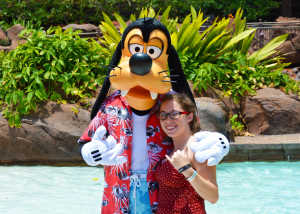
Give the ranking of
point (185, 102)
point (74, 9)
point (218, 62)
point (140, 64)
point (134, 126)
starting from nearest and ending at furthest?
point (140, 64) → point (185, 102) → point (134, 126) → point (218, 62) → point (74, 9)

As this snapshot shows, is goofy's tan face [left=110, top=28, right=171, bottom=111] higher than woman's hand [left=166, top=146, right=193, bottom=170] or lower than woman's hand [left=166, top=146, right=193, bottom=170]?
higher

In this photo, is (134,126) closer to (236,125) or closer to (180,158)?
(180,158)

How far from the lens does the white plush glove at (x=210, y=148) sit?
7.68 feet

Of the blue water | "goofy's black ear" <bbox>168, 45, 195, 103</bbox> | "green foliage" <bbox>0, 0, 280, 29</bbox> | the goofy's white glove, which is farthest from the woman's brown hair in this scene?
"green foliage" <bbox>0, 0, 280, 29</bbox>

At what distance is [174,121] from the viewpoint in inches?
100.0

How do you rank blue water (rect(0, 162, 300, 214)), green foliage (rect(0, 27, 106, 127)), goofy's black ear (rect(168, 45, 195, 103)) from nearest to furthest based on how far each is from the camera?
1. goofy's black ear (rect(168, 45, 195, 103))
2. blue water (rect(0, 162, 300, 214))
3. green foliage (rect(0, 27, 106, 127))

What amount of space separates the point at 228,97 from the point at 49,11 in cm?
606

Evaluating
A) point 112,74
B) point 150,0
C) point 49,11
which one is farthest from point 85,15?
point 112,74

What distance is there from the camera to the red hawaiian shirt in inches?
103

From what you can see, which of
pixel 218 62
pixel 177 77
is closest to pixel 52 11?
pixel 218 62

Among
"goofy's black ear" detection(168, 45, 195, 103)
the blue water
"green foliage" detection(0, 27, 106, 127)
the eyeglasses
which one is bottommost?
the blue water

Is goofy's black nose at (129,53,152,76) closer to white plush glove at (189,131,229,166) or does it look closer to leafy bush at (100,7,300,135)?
white plush glove at (189,131,229,166)

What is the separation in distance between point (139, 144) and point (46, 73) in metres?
4.75

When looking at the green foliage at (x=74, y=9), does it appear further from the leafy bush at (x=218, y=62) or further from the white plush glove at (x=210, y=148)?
the white plush glove at (x=210, y=148)
